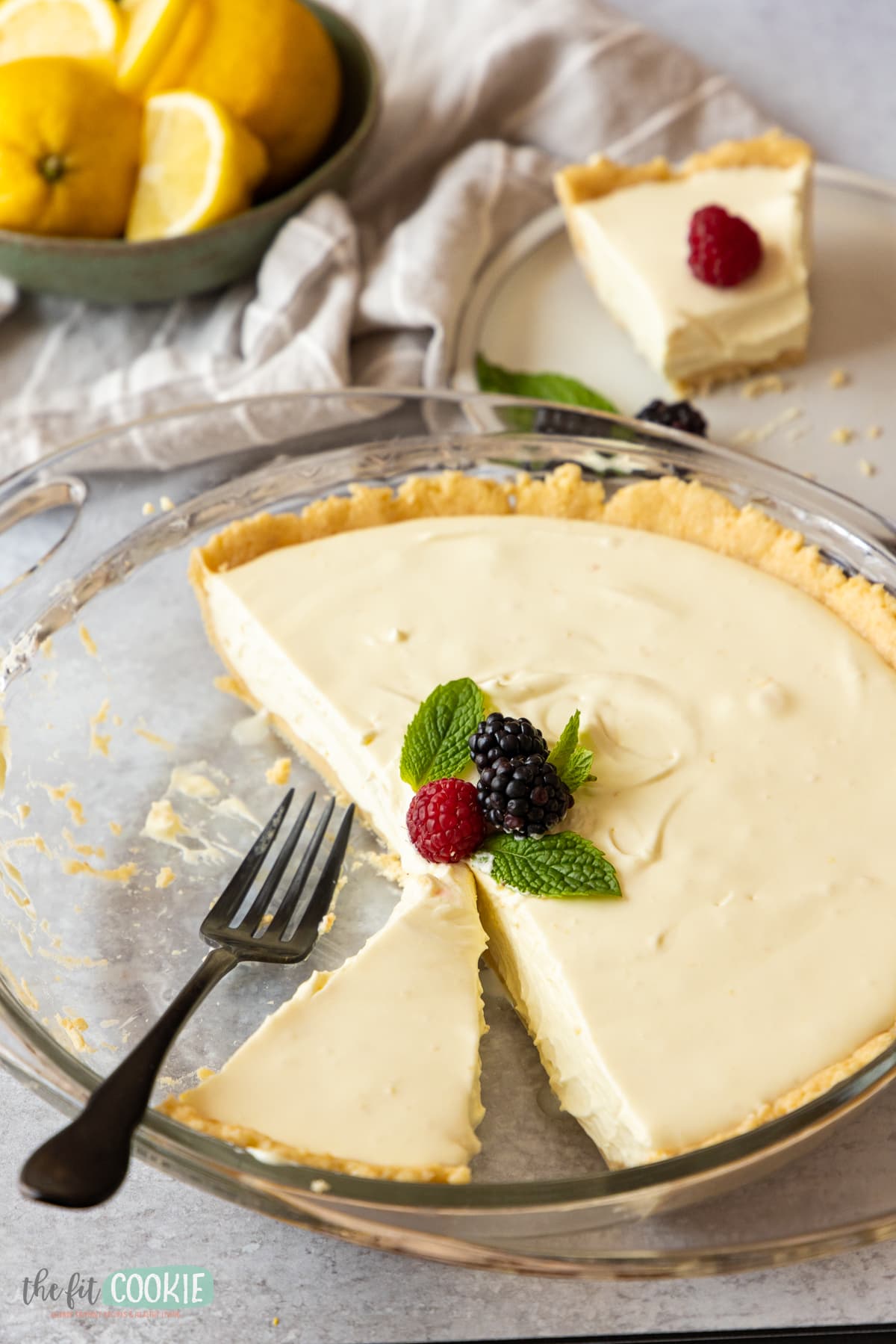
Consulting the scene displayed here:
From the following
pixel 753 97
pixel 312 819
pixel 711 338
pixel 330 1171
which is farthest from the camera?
pixel 753 97

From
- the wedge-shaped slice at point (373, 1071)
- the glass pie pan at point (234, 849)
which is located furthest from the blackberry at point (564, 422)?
the wedge-shaped slice at point (373, 1071)

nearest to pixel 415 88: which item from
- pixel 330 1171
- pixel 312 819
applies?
pixel 312 819

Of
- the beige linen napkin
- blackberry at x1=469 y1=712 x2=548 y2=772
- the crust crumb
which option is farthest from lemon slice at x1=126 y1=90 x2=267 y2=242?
blackberry at x1=469 y1=712 x2=548 y2=772

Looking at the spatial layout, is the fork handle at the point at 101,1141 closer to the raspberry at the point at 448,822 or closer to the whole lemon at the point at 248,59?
the raspberry at the point at 448,822

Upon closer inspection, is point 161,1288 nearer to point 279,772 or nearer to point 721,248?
point 279,772

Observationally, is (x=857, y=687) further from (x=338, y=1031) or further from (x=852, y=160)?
(x=852, y=160)

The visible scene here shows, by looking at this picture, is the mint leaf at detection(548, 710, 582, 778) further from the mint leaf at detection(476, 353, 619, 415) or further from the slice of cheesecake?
the slice of cheesecake
